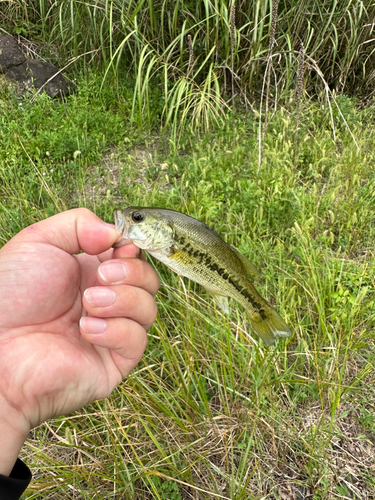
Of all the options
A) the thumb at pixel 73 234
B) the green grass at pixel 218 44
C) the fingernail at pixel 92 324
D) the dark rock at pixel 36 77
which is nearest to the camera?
the fingernail at pixel 92 324

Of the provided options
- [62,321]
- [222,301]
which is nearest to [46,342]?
[62,321]

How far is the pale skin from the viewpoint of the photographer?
1450 mm

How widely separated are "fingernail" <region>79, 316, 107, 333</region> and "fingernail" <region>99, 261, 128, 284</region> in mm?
172

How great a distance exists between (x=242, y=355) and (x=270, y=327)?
344 millimetres

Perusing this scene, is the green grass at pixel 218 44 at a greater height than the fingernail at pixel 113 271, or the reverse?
the green grass at pixel 218 44

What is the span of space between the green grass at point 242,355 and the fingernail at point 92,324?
0.57m

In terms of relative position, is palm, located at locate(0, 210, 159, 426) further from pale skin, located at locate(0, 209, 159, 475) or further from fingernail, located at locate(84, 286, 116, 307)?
fingernail, located at locate(84, 286, 116, 307)

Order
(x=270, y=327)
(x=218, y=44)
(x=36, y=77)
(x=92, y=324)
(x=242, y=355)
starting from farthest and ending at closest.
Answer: (x=36, y=77), (x=218, y=44), (x=242, y=355), (x=270, y=327), (x=92, y=324)

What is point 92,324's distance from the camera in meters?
1.53

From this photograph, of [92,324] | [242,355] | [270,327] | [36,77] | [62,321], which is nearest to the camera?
[92,324]

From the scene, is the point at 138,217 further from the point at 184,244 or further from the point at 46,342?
the point at 46,342

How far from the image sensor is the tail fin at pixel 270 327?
6.21 ft

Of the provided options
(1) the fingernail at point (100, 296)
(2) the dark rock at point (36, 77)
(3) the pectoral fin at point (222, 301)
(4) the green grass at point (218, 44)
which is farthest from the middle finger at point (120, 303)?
(2) the dark rock at point (36, 77)

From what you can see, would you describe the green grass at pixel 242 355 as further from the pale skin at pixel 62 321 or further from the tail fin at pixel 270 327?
the pale skin at pixel 62 321
